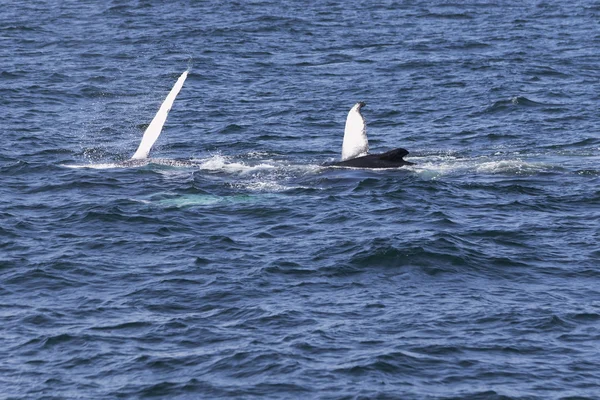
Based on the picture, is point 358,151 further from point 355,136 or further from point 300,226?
point 300,226

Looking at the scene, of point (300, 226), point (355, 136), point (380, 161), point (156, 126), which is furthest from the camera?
point (355, 136)

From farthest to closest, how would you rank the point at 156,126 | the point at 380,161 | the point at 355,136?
1. the point at 355,136
2. the point at 156,126
3. the point at 380,161

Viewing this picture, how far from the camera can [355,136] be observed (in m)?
29.3

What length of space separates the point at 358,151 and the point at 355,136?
394 millimetres

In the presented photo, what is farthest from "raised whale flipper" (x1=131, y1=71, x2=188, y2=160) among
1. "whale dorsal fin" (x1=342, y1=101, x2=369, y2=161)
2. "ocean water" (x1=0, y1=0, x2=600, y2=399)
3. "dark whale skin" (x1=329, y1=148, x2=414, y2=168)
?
"dark whale skin" (x1=329, y1=148, x2=414, y2=168)

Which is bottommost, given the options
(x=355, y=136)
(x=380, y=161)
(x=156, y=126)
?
(x=380, y=161)

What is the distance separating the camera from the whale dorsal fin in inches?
1151

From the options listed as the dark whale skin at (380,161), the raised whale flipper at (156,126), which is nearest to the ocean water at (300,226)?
the dark whale skin at (380,161)

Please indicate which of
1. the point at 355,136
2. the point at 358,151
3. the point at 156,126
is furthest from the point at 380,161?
the point at 156,126

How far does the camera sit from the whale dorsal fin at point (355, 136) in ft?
95.9

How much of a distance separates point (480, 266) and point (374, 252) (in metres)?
2.05

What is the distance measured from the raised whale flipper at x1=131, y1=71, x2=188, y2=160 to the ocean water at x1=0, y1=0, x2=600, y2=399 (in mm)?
448

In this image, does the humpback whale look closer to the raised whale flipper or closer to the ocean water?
the ocean water

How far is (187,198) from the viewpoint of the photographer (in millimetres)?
26859
